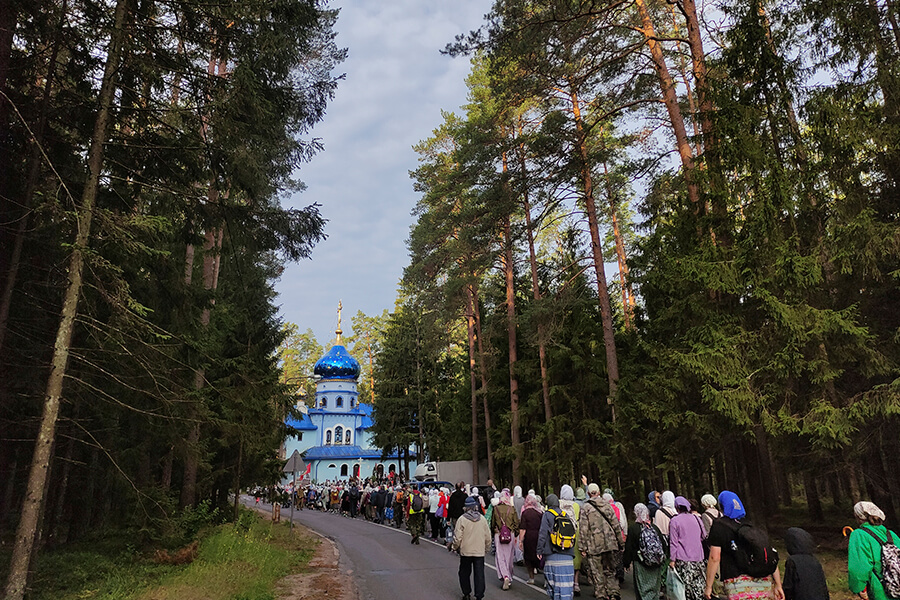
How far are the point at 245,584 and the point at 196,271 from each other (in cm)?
935

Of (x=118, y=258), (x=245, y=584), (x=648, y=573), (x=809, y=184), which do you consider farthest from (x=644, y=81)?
(x=245, y=584)

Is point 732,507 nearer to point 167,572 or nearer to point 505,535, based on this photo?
point 505,535

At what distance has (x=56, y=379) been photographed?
22.0 ft

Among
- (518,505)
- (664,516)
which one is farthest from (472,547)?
(518,505)

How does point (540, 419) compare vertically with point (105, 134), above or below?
below

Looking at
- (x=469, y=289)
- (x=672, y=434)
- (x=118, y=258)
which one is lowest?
(x=672, y=434)

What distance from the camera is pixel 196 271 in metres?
15.2

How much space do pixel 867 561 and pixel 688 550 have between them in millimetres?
2490

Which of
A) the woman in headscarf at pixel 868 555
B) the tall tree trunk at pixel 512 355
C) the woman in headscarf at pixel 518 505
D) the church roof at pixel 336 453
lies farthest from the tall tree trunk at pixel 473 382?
the church roof at pixel 336 453

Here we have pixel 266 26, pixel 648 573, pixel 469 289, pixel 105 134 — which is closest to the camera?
pixel 648 573

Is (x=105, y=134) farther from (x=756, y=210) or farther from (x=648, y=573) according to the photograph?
(x=756, y=210)

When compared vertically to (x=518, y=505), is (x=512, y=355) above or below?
above

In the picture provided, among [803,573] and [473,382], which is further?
[473,382]

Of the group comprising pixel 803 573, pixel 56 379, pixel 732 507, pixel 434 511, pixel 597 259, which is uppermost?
pixel 597 259
